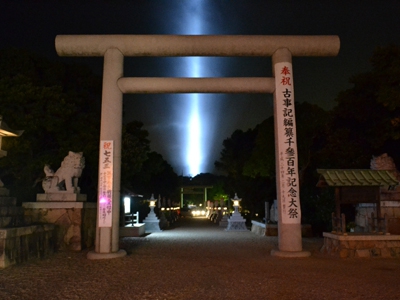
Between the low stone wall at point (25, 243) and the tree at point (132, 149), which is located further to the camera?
the tree at point (132, 149)

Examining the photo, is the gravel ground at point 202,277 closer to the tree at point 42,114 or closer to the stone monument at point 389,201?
the stone monument at point 389,201

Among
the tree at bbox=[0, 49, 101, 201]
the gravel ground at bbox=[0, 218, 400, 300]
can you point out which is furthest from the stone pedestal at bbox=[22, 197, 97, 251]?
the tree at bbox=[0, 49, 101, 201]

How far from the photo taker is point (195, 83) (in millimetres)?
10617

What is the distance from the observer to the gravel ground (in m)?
5.91

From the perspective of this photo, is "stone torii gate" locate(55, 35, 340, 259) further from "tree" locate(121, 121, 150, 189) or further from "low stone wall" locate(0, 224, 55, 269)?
"tree" locate(121, 121, 150, 189)

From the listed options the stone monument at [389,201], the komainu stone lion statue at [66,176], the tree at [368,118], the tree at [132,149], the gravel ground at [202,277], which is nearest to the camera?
the gravel ground at [202,277]

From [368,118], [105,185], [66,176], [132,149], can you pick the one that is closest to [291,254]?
[105,185]


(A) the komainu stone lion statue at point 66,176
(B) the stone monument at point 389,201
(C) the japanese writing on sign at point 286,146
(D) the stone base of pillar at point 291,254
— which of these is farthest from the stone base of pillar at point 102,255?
(B) the stone monument at point 389,201

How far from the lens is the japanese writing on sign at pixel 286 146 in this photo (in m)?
9.87

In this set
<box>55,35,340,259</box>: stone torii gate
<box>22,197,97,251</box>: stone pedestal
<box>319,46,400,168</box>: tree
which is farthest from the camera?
<box>319,46,400,168</box>: tree

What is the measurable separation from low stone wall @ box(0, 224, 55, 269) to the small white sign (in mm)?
1649

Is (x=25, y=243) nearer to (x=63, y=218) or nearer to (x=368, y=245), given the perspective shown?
(x=63, y=218)

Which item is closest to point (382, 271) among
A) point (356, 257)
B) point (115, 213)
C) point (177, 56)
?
point (356, 257)

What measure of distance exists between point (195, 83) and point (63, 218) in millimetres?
5738
